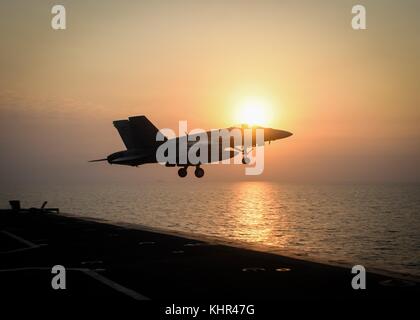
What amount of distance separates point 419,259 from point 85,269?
68.0 meters

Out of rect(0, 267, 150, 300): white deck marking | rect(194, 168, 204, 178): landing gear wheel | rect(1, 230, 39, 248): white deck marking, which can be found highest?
rect(194, 168, 204, 178): landing gear wheel

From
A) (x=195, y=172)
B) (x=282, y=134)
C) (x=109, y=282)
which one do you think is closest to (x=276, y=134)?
(x=282, y=134)

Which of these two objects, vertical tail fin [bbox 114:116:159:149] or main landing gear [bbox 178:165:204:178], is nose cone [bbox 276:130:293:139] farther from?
vertical tail fin [bbox 114:116:159:149]

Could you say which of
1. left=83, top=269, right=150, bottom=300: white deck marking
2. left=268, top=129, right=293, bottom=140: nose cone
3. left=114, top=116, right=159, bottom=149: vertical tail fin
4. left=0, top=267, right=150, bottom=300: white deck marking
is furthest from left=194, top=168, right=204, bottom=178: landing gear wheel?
left=83, top=269, right=150, bottom=300: white deck marking

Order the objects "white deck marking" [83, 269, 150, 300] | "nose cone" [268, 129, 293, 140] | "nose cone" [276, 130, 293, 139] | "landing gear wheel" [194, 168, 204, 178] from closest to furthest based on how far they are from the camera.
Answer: "white deck marking" [83, 269, 150, 300], "landing gear wheel" [194, 168, 204, 178], "nose cone" [268, 129, 293, 140], "nose cone" [276, 130, 293, 139]

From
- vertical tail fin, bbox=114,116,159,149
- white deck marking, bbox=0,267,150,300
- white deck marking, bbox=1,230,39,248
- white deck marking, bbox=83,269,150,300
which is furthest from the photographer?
vertical tail fin, bbox=114,116,159,149

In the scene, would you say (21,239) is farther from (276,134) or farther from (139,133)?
(276,134)

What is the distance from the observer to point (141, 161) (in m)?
50.5

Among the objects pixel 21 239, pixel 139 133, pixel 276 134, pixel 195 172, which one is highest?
pixel 139 133

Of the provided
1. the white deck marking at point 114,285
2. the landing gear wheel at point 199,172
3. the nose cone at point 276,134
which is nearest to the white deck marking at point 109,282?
the white deck marking at point 114,285

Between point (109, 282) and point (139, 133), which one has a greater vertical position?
point (139, 133)

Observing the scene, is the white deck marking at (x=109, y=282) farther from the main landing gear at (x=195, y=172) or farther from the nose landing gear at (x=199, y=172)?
the nose landing gear at (x=199, y=172)
